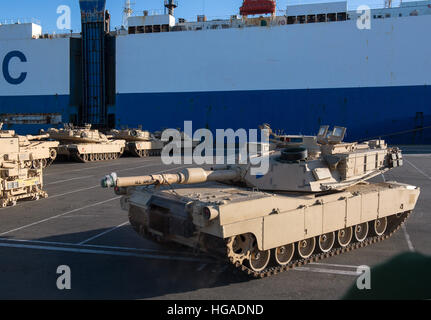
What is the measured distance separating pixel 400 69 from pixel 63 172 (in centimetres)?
2936

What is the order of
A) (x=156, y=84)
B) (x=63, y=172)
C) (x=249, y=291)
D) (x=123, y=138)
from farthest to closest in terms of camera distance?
(x=156, y=84) → (x=123, y=138) → (x=63, y=172) → (x=249, y=291)

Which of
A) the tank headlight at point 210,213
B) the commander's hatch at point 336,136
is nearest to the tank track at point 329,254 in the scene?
the tank headlight at point 210,213

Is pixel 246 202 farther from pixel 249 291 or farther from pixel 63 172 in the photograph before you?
pixel 63 172

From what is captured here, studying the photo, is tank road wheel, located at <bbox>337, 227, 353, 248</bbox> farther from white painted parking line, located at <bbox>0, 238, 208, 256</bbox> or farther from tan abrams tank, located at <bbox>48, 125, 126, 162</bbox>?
tan abrams tank, located at <bbox>48, 125, 126, 162</bbox>

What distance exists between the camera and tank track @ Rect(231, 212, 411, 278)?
6.87m

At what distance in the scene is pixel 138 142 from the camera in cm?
3008

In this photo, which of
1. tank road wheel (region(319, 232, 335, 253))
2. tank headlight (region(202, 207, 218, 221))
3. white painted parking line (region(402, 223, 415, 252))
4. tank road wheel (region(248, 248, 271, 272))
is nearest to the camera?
tank headlight (region(202, 207, 218, 221))

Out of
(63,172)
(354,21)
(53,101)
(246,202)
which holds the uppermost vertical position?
(354,21)

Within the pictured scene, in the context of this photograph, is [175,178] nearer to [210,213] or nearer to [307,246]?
[210,213]

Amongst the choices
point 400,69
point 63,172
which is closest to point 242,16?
point 400,69

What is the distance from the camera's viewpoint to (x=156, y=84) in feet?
137

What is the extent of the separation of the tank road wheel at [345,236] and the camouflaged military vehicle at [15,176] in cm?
1026

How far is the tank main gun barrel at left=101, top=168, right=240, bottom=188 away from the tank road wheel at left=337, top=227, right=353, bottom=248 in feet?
8.30

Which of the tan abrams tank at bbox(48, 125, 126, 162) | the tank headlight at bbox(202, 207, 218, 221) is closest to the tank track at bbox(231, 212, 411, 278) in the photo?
the tank headlight at bbox(202, 207, 218, 221)
